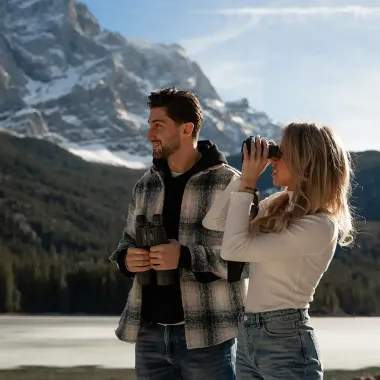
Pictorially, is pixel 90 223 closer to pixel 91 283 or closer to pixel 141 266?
pixel 91 283

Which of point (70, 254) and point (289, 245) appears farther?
point (70, 254)

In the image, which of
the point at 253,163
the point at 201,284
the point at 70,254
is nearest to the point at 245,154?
the point at 253,163

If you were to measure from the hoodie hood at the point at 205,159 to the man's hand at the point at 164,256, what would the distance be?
657 millimetres

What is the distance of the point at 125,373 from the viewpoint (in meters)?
22.2

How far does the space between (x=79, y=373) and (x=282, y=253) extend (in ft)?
65.1

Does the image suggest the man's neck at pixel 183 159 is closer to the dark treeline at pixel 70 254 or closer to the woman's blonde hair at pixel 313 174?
the woman's blonde hair at pixel 313 174

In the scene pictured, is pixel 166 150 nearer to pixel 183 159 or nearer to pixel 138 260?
pixel 183 159

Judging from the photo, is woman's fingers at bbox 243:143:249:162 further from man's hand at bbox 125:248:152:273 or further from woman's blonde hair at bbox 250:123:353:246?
man's hand at bbox 125:248:152:273

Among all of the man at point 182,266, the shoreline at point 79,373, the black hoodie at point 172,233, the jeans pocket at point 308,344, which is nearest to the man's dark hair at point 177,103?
the man at point 182,266

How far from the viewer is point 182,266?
4.39 metres

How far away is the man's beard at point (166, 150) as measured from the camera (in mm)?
4719

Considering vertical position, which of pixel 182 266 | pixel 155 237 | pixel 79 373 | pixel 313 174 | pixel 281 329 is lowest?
pixel 79 373

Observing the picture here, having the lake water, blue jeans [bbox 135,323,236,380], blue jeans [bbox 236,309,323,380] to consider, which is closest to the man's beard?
blue jeans [bbox 135,323,236,380]

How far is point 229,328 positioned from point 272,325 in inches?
26.0
